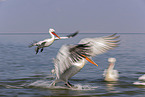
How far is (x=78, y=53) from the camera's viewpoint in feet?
28.3

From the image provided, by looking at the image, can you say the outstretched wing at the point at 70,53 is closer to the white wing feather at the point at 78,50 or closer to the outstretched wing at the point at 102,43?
the white wing feather at the point at 78,50

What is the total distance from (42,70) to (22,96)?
17.0 feet

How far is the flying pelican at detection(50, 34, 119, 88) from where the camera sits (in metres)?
8.58

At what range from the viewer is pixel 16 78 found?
1217 centimetres

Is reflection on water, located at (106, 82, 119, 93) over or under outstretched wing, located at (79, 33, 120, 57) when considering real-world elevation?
under

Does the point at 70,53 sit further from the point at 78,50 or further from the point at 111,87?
the point at 111,87

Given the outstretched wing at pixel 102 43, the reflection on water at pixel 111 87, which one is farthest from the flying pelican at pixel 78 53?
the reflection on water at pixel 111 87

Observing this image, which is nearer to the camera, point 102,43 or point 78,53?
point 78,53

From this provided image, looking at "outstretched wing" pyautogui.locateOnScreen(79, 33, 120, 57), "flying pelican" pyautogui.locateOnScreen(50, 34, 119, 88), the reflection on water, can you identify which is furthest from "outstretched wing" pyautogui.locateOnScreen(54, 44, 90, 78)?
the reflection on water

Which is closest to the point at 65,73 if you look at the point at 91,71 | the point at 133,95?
the point at 133,95

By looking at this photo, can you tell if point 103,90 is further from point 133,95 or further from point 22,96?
point 22,96

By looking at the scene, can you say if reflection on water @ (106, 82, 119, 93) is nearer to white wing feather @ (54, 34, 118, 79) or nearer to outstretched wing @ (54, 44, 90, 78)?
white wing feather @ (54, 34, 118, 79)

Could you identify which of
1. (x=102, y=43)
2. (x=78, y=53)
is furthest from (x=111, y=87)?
(x=78, y=53)

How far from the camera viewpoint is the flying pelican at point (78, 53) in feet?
28.1
